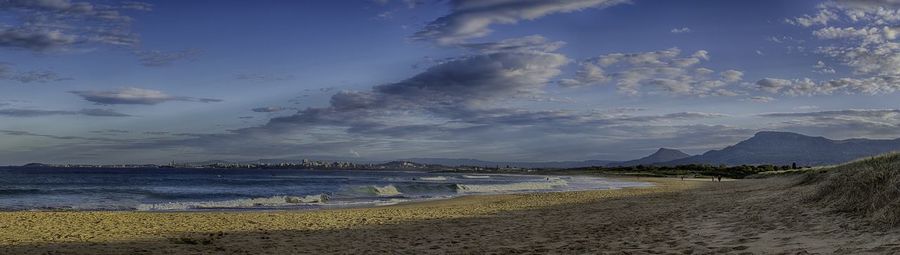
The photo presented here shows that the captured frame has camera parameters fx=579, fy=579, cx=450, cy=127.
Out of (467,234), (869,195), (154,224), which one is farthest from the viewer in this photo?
(154,224)

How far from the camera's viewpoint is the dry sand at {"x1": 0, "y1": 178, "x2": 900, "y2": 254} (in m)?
9.05

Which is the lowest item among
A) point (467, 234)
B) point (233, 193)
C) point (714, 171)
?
point (233, 193)

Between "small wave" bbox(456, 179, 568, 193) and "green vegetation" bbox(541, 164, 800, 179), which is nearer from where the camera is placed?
"small wave" bbox(456, 179, 568, 193)

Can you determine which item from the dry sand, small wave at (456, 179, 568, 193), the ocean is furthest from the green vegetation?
the dry sand

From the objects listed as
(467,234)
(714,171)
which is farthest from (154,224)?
(714,171)

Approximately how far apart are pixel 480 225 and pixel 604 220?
352 centimetres

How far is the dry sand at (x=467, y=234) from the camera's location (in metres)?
9.05

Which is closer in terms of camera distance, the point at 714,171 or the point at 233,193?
the point at 233,193

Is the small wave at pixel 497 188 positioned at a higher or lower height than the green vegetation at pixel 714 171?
lower

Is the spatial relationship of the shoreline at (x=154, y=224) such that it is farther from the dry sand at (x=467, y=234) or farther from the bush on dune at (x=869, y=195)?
the bush on dune at (x=869, y=195)

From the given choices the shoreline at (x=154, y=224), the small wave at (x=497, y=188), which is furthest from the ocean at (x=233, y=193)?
the shoreline at (x=154, y=224)

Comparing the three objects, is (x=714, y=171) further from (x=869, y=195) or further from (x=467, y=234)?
(x=869, y=195)

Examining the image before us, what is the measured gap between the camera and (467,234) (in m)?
14.5

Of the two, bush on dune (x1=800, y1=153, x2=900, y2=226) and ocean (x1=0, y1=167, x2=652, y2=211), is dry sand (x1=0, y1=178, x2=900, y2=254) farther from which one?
ocean (x1=0, y1=167, x2=652, y2=211)
